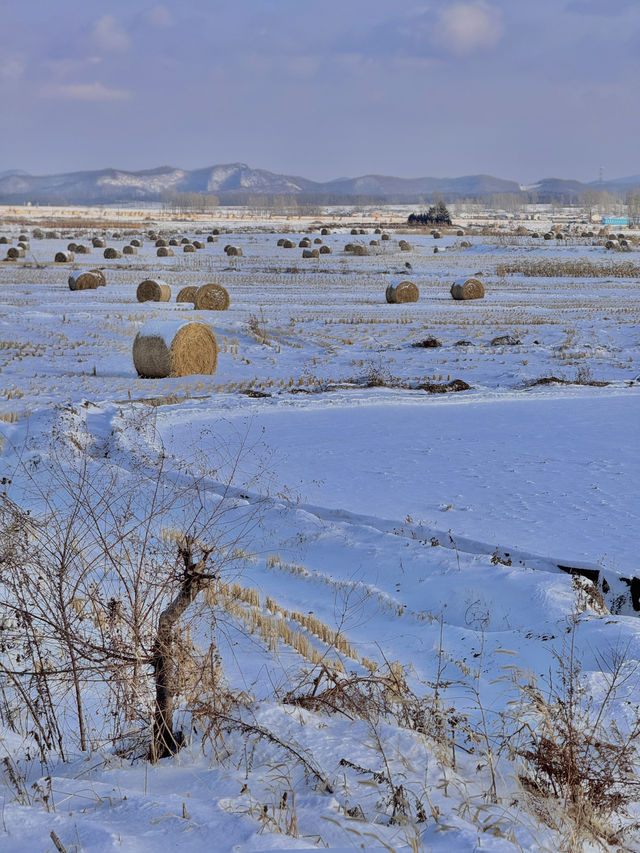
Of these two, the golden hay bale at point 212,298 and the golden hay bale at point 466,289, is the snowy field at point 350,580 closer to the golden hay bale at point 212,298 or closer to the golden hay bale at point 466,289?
the golden hay bale at point 212,298

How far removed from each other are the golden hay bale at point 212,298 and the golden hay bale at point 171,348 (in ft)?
33.6

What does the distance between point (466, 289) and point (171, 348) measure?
18.4 m

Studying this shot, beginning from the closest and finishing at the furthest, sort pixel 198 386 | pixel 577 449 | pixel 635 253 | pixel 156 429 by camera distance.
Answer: pixel 577 449
pixel 156 429
pixel 198 386
pixel 635 253

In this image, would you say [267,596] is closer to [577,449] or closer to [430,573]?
[430,573]

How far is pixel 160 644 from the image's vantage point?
4047 mm

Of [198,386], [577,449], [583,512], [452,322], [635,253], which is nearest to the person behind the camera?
[583,512]

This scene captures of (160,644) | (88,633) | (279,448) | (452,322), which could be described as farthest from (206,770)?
(452,322)

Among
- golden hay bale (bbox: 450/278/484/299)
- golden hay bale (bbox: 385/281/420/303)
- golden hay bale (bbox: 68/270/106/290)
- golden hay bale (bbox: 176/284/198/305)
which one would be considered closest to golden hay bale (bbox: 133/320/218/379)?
golden hay bale (bbox: 176/284/198/305)

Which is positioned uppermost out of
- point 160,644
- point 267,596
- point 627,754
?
point 160,644

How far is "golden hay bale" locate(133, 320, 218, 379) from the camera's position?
17344 millimetres

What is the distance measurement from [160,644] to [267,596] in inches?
130

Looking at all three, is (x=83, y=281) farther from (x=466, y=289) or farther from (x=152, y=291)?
(x=466, y=289)

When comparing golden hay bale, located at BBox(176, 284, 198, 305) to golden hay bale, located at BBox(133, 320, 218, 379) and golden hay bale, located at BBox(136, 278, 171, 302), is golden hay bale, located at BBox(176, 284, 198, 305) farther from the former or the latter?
golden hay bale, located at BBox(133, 320, 218, 379)

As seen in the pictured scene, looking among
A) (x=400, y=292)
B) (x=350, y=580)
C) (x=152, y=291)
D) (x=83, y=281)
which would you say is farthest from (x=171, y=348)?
(x=83, y=281)
